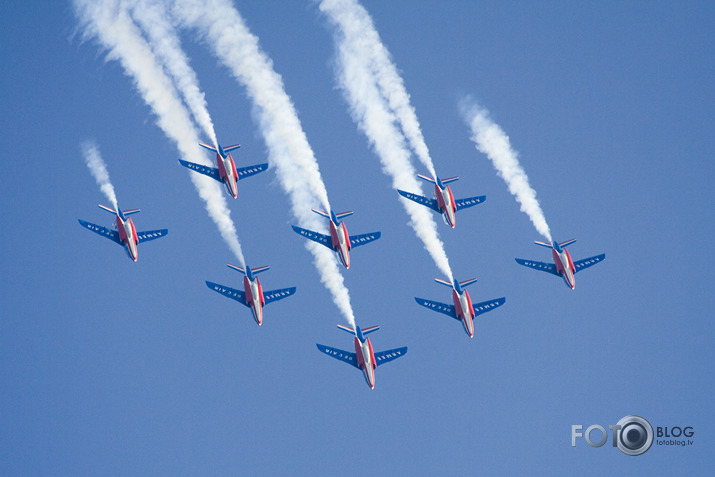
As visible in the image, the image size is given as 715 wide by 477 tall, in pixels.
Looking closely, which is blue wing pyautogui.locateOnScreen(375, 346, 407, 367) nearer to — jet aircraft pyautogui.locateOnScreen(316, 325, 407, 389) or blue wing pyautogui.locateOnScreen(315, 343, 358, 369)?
jet aircraft pyautogui.locateOnScreen(316, 325, 407, 389)

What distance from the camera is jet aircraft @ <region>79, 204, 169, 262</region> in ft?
168

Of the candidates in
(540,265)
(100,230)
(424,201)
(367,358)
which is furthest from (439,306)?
(100,230)

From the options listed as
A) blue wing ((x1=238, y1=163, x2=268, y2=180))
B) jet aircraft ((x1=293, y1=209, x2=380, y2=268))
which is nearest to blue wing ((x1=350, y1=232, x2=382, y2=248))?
jet aircraft ((x1=293, y1=209, x2=380, y2=268))

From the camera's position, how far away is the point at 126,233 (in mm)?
51562

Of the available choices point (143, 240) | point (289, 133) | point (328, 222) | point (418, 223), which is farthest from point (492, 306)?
point (143, 240)

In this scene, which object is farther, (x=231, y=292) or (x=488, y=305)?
(x=488, y=305)

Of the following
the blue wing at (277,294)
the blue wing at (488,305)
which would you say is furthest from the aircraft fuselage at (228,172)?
the blue wing at (488,305)

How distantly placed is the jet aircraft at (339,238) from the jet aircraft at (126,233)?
26.5 ft

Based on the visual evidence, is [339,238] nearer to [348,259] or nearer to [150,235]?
[348,259]

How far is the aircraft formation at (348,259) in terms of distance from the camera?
161 ft

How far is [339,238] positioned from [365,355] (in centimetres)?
547

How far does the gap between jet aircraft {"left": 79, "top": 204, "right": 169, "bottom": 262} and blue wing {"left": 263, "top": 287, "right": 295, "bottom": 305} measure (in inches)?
240

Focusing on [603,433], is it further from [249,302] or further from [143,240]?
[143,240]

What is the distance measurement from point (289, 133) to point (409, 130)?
522 cm
